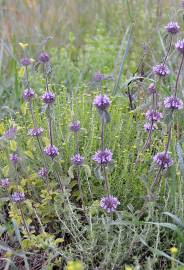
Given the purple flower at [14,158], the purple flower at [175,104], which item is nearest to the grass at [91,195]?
the purple flower at [14,158]

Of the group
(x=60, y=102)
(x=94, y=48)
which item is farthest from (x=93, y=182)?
(x=94, y=48)

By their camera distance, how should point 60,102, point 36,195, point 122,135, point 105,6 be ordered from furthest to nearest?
point 105,6
point 60,102
point 122,135
point 36,195

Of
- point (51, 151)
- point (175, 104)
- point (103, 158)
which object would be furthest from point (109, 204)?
point (175, 104)

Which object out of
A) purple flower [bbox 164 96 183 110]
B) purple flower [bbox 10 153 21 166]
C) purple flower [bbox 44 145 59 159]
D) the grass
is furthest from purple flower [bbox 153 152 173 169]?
purple flower [bbox 10 153 21 166]

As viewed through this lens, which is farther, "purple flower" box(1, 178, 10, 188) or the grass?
"purple flower" box(1, 178, 10, 188)

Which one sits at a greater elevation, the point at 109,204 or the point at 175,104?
the point at 175,104

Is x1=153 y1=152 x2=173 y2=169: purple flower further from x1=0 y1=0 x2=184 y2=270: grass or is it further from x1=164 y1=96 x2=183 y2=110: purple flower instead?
x1=164 y1=96 x2=183 y2=110: purple flower

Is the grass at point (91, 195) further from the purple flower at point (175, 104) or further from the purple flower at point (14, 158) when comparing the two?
the purple flower at point (175, 104)

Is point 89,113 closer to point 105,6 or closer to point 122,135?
point 122,135

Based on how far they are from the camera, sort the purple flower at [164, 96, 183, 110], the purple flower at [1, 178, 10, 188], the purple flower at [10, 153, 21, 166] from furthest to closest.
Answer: the purple flower at [1, 178, 10, 188] < the purple flower at [10, 153, 21, 166] < the purple flower at [164, 96, 183, 110]

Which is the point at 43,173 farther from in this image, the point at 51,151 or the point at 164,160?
the point at 164,160

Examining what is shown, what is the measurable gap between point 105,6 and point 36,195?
2688 mm

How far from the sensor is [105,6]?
4.41 metres

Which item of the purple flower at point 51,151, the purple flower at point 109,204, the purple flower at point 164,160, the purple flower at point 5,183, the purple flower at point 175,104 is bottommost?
the purple flower at point 109,204
